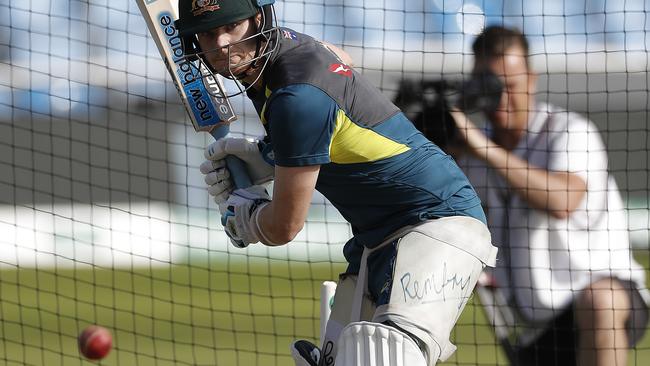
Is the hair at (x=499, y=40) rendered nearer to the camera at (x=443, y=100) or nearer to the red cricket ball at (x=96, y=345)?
the camera at (x=443, y=100)

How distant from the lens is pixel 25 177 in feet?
43.2

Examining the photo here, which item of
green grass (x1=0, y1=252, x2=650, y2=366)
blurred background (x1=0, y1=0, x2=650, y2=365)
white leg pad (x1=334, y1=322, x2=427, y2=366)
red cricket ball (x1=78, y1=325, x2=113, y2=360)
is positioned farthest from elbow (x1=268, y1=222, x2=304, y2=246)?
blurred background (x1=0, y1=0, x2=650, y2=365)

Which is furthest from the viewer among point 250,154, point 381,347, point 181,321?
point 181,321

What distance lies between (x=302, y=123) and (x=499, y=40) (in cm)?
228

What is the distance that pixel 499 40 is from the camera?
16.8ft

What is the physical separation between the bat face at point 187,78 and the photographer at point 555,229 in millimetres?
1637

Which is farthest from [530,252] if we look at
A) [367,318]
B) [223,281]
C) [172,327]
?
[223,281]

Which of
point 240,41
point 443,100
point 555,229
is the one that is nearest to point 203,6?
point 240,41

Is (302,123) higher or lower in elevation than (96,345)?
higher

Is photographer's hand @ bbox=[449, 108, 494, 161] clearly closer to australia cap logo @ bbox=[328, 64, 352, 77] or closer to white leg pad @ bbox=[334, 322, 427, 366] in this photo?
australia cap logo @ bbox=[328, 64, 352, 77]

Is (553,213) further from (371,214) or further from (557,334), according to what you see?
(371,214)

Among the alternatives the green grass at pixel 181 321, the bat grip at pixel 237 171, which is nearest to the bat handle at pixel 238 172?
the bat grip at pixel 237 171

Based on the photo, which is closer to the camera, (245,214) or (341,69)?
(341,69)

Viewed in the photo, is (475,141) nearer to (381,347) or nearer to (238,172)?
(238,172)
